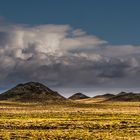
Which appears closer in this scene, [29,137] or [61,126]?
[29,137]

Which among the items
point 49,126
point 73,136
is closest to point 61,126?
point 49,126

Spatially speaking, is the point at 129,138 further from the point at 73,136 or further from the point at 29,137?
the point at 29,137

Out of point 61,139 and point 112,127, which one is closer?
point 61,139

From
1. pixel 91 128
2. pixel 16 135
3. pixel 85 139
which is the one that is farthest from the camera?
pixel 91 128

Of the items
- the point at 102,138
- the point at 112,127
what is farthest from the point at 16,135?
the point at 112,127

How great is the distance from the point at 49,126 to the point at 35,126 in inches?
78.6

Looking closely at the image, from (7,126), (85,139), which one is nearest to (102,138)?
(85,139)

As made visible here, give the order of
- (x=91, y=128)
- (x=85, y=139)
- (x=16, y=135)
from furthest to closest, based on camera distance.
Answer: (x=91, y=128), (x=16, y=135), (x=85, y=139)

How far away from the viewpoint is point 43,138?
4603cm

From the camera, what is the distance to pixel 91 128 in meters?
58.1

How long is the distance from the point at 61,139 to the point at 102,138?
4.45m

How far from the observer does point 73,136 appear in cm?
4772

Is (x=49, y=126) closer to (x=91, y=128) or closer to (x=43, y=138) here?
(x=91, y=128)

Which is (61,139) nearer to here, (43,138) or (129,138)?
(43,138)
